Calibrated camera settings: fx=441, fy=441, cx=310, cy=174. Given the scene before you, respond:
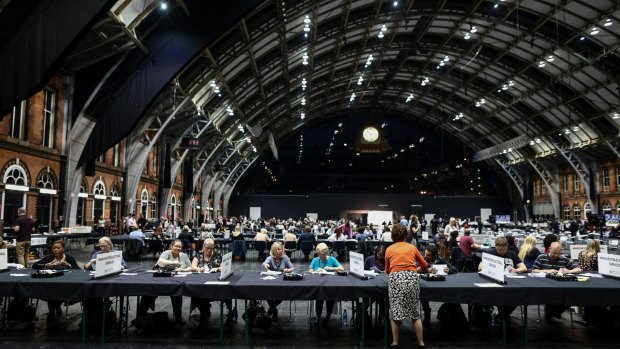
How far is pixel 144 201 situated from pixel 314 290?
20740 mm

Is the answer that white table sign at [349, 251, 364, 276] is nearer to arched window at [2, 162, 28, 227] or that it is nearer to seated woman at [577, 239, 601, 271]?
seated woman at [577, 239, 601, 271]

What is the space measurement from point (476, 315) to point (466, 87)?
29405 mm

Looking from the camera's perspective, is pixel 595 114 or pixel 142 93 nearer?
pixel 142 93

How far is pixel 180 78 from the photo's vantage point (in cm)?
1944

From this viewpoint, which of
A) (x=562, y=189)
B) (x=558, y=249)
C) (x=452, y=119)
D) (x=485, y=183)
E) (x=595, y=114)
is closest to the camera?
(x=558, y=249)

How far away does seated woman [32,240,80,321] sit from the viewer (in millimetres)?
6980

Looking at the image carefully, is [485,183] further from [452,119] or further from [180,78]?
[180,78]

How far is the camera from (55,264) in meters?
7.08

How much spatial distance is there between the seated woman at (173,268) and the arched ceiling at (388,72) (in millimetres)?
7589

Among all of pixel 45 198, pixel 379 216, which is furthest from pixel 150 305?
pixel 379 216

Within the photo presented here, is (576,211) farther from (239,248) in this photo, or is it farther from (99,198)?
(99,198)

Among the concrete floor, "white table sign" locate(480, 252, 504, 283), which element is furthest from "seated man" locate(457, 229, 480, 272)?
"white table sign" locate(480, 252, 504, 283)

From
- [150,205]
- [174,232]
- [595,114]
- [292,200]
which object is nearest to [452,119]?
[595,114]

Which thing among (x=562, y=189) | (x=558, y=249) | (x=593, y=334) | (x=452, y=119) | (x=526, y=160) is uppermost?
(x=452, y=119)
